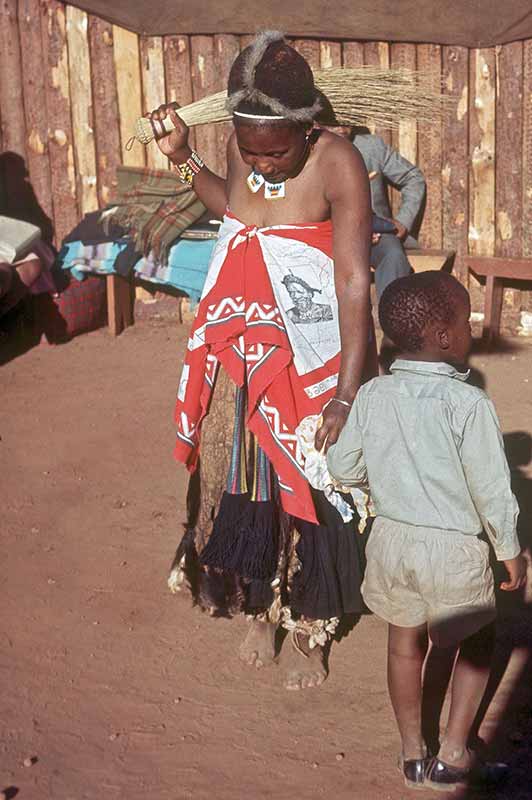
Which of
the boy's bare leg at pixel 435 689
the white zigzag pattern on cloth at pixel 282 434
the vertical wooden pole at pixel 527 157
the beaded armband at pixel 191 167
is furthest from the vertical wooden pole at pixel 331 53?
the boy's bare leg at pixel 435 689

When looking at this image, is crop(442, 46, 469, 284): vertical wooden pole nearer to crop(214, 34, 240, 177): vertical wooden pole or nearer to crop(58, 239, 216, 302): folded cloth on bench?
crop(214, 34, 240, 177): vertical wooden pole

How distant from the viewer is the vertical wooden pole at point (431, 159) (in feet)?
25.1

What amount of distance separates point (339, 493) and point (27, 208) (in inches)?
225

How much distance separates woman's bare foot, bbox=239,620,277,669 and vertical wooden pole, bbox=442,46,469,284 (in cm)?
456

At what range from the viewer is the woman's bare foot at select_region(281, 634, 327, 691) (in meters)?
3.82

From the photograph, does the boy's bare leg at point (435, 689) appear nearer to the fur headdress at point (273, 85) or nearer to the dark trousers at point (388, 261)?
the fur headdress at point (273, 85)

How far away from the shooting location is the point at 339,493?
11.8 ft

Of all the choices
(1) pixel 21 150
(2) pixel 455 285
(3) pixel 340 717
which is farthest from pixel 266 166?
(1) pixel 21 150

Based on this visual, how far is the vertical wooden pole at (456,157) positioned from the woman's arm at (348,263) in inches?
176

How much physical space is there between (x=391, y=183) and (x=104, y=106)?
7.20 feet

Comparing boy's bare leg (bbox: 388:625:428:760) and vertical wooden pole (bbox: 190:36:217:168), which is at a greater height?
vertical wooden pole (bbox: 190:36:217:168)

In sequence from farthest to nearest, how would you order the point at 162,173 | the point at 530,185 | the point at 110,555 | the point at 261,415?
the point at 162,173, the point at 530,185, the point at 110,555, the point at 261,415

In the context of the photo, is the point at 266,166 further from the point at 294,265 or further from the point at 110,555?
the point at 110,555

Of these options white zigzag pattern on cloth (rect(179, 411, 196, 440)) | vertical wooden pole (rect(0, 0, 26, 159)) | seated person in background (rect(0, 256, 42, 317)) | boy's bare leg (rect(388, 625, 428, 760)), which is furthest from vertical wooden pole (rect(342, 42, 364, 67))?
boy's bare leg (rect(388, 625, 428, 760))
